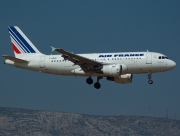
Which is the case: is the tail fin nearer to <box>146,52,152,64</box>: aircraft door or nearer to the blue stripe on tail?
the blue stripe on tail

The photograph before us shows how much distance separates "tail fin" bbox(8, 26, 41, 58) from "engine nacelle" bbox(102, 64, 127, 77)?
15491 mm

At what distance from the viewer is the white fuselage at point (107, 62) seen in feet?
274

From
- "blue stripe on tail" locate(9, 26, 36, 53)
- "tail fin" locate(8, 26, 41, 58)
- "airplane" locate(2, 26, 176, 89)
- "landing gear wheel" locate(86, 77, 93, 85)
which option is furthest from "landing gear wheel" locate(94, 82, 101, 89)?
"blue stripe on tail" locate(9, 26, 36, 53)

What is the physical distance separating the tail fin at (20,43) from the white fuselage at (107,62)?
7.95 ft

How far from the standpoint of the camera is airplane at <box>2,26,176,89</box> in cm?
8344

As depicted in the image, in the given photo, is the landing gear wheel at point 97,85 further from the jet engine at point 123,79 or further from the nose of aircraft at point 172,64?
the nose of aircraft at point 172,64

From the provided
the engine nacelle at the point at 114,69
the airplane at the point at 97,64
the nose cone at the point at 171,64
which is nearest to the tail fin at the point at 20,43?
the airplane at the point at 97,64

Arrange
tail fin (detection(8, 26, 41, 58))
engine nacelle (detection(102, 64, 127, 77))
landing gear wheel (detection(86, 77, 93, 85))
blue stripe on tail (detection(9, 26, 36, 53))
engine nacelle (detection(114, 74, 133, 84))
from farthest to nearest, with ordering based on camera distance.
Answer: blue stripe on tail (detection(9, 26, 36, 53)), tail fin (detection(8, 26, 41, 58)), engine nacelle (detection(114, 74, 133, 84)), landing gear wheel (detection(86, 77, 93, 85)), engine nacelle (detection(102, 64, 127, 77))

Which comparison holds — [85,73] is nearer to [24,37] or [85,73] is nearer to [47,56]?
[47,56]

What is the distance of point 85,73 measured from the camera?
286 feet

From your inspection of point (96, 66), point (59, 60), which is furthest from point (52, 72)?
point (96, 66)

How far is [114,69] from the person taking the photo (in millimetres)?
83500

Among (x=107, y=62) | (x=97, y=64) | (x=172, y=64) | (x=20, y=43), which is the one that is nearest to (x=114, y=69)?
(x=107, y=62)

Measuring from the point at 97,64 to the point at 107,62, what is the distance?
66.5 inches
